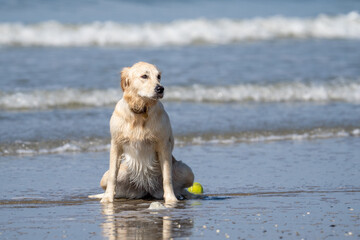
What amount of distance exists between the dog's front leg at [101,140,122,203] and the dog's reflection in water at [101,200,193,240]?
6.3 inches

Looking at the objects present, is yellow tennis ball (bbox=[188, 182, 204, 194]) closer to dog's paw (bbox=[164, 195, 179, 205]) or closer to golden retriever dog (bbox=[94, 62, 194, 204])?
Answer: golden retriever dog (bbox=[94, 62, 194, 204])

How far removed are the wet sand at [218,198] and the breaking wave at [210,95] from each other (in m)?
3.50

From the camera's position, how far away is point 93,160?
851 cm

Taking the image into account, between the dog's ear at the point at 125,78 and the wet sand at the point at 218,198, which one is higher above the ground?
the dog's ear at the point at 125,78

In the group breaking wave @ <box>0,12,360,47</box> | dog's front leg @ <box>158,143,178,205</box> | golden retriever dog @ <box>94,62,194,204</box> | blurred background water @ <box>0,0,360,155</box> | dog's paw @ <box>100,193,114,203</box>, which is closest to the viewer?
golden retriever dog @ <box>94,62,194,204</box>

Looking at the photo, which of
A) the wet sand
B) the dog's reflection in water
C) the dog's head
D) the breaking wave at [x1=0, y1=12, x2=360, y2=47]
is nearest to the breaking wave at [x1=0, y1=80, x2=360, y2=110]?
the wet sand

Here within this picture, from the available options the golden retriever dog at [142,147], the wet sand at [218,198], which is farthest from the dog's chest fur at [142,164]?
the wet sand at [218,198]

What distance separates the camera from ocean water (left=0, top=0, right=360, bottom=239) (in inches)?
244

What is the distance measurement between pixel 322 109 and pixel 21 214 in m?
7.22

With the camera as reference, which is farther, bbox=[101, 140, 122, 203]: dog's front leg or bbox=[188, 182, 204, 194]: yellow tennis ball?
bbox=[188, 182, 204, 194]: yellow tennis ball

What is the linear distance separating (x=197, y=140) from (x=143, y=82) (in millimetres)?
3651

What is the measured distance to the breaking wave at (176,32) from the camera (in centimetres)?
2061

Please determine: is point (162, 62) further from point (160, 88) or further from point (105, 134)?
point (160, 88)

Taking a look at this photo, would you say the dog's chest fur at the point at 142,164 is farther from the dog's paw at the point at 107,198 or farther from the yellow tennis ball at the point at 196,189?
the yellow tennis ball at the point at 196,189
